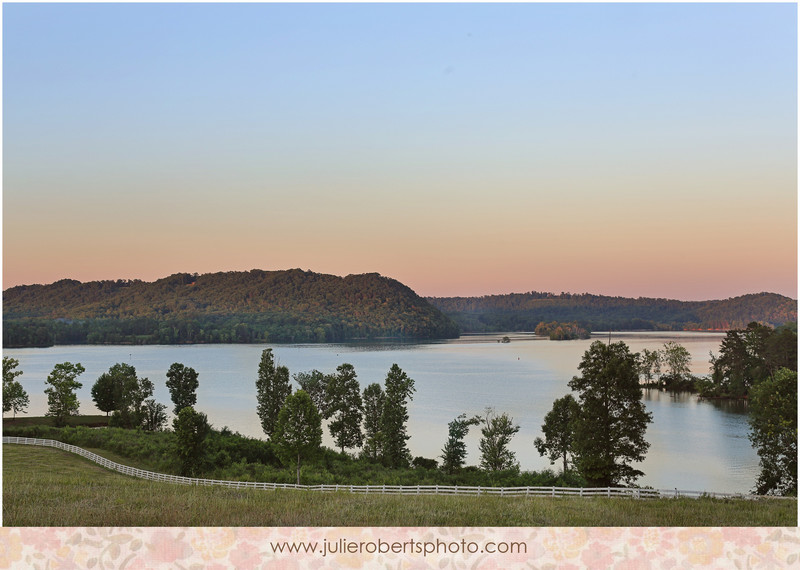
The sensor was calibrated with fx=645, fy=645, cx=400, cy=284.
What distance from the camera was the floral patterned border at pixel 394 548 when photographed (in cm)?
461

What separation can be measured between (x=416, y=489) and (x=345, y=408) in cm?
1309

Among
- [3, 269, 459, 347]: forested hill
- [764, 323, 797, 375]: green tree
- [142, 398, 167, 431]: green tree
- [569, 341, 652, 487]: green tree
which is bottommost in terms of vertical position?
[142, 398, 167, 431]: green tree

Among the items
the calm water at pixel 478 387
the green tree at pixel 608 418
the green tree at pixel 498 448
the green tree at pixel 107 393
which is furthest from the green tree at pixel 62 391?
the green tree at pixel 608 418

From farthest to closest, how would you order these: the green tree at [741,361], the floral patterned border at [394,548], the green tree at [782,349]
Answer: the green tree at [741,361]
the green tree at [782,349]
the floral patterned border at [394,548]

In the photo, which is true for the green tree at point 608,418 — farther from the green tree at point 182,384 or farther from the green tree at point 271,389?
the green tree at point 182,384

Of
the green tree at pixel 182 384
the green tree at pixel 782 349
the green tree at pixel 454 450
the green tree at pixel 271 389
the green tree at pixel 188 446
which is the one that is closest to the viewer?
the green tree at pixel 782 349

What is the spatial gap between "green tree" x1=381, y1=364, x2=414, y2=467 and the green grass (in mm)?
12842

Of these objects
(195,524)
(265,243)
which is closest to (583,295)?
(265,243)

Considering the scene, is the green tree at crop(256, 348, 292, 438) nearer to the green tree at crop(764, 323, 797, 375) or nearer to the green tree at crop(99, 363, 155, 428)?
the green tree at crop(99, 363, 155, 428)

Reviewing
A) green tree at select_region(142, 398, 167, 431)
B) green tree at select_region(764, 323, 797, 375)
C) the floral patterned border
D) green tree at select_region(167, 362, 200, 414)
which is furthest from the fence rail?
green tree at select_region(142, 398, 167, 431)

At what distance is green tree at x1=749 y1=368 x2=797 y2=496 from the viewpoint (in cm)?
1241

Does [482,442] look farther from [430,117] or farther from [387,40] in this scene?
[387,40]

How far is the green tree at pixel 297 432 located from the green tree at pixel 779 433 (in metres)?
9.41

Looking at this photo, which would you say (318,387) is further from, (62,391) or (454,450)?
(62,391)
